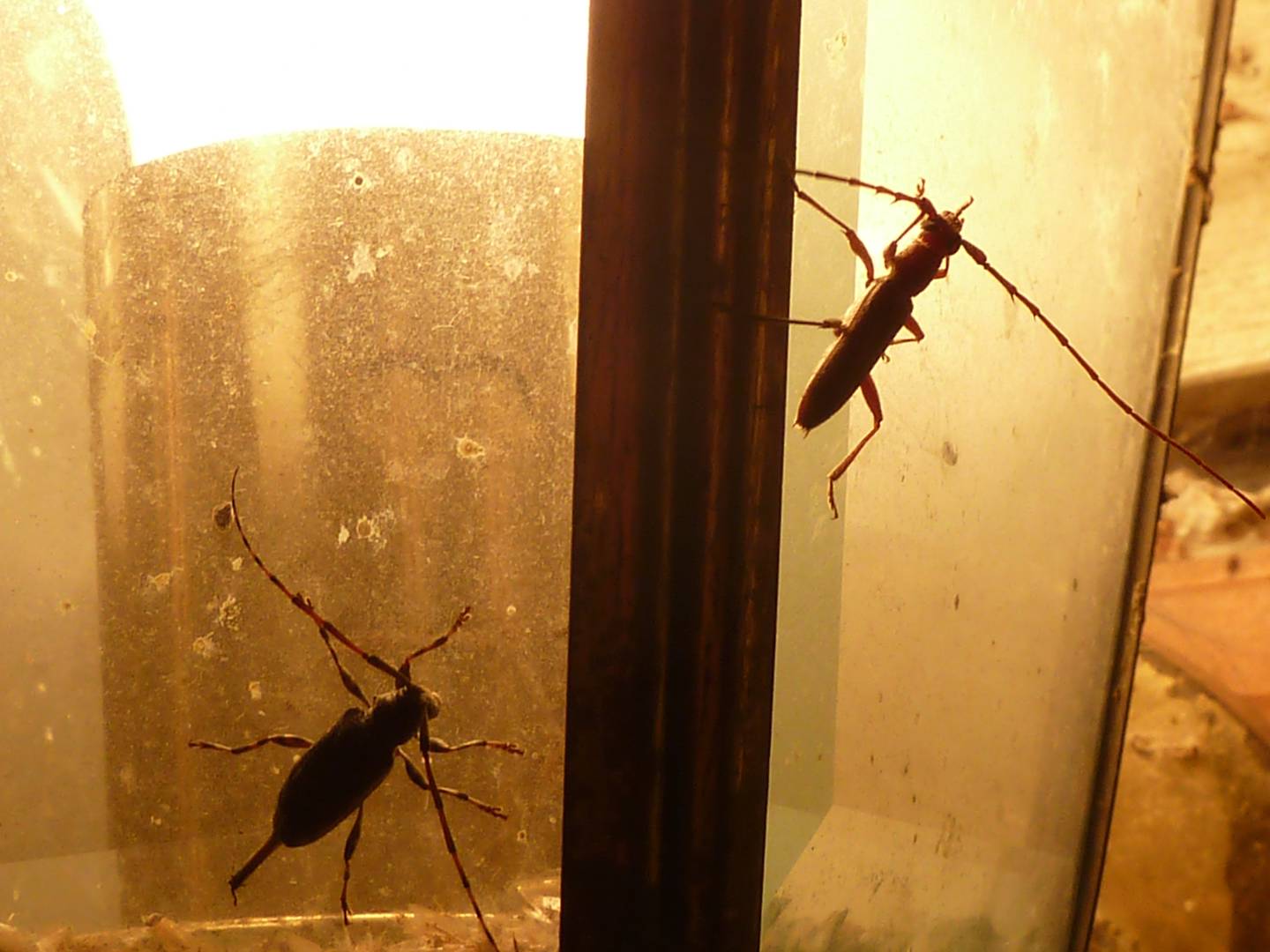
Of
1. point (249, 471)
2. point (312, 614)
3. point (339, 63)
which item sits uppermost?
point (339, 63)

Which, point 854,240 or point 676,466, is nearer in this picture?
point 676,466

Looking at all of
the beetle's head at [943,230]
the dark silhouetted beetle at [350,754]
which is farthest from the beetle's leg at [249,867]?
the beetle's head at [943,230]

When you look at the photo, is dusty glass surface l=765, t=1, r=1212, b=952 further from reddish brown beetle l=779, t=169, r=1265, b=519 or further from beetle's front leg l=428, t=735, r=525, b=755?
beetle's front leg l=428, t=735, r=525, b=755

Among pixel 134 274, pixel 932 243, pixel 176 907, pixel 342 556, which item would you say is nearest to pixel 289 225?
pixel 134 274

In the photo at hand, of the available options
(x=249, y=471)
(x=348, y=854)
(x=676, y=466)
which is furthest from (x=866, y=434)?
(x=348, y=854)

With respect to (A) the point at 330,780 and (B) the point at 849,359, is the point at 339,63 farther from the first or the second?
(A) the point at 330,780

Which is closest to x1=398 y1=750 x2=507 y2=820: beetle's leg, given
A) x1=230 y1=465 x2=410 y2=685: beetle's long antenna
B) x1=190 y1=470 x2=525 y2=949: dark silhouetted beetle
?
x1=190 y1=470 x2=525 y2=949: dark silhouetted beetle

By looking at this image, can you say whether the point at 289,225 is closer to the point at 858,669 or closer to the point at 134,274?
the point at 134,274
